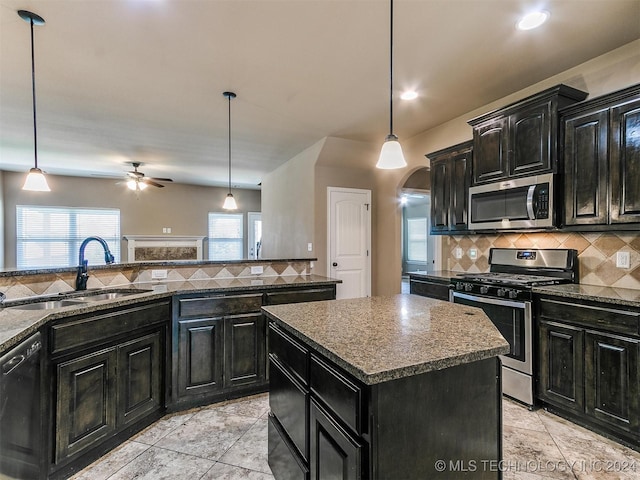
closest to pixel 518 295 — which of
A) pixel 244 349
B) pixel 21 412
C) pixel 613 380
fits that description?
pixel 613 380

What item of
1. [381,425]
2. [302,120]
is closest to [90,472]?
[381,425]

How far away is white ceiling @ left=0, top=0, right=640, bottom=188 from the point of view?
2105 mm

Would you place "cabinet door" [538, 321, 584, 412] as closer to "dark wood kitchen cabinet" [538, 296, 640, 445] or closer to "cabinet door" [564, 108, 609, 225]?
"dark wood kitchen cabinet" [538, 296, 640, 445]

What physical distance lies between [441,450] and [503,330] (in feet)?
6.24

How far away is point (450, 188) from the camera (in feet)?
11.9

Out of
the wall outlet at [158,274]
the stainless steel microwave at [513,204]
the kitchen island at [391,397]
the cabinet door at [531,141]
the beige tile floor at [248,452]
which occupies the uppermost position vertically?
the cabinet door at [531,141]

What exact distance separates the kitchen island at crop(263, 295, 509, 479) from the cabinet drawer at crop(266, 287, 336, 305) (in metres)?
1.24

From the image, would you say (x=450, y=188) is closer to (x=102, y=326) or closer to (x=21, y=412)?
(x=102, y=326)

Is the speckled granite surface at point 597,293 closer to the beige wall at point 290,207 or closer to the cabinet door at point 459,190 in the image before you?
the cabinet door at point 459,190

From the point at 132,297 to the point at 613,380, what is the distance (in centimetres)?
319

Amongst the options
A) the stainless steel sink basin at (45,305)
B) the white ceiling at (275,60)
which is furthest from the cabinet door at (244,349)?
the white ceiling at (275,60)

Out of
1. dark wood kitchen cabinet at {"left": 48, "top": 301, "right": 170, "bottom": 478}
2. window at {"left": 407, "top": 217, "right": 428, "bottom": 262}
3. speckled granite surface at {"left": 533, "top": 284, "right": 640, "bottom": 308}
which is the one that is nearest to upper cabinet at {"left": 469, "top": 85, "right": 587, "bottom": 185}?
speckled granite surface at {"left": 533, "top": 284, "right": 640, "bottom": 308}

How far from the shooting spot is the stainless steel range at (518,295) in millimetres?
2570

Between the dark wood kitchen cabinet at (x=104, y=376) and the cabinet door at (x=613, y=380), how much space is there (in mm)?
3019
